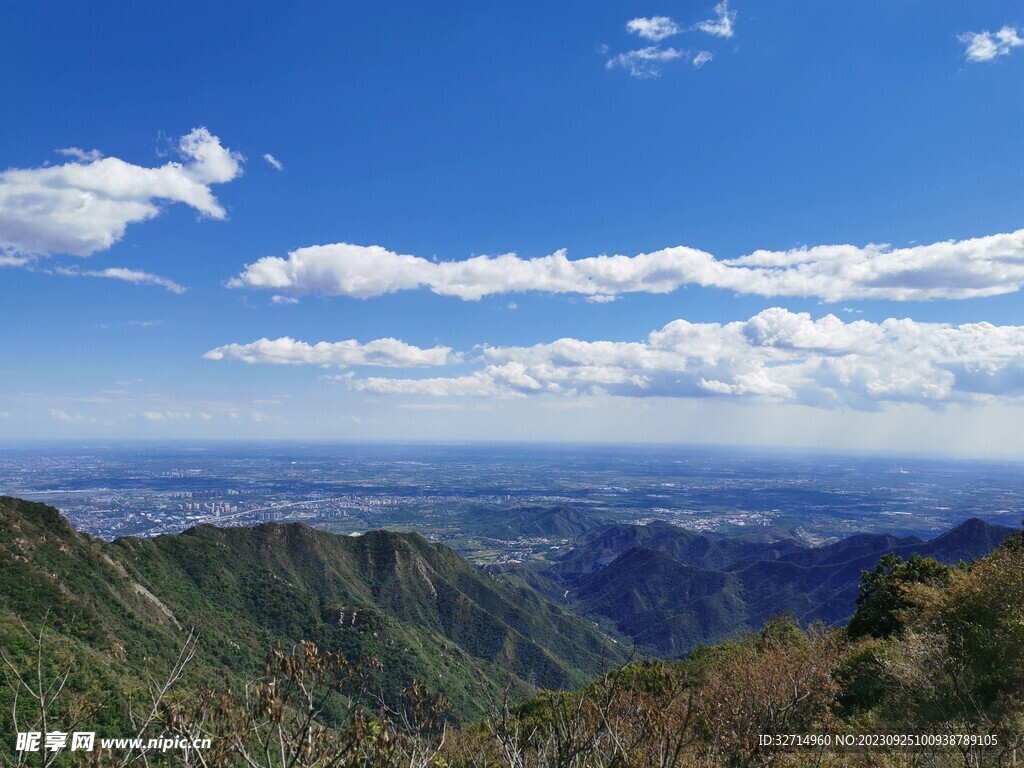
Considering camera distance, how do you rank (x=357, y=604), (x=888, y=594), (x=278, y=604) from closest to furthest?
(x=888, y=594) → (x=278, y=604) → (x=357, y=604)

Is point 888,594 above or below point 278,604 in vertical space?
above

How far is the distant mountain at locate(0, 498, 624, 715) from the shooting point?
5519 cm

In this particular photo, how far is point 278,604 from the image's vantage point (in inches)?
3610

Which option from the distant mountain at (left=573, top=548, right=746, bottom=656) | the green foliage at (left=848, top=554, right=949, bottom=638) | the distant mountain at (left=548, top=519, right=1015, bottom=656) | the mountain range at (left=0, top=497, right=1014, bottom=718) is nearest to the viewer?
the green foliage at (left=848, top=554, right=949, bottom=638)

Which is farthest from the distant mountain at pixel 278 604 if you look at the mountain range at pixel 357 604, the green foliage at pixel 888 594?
the green foliage at pixel 888 594

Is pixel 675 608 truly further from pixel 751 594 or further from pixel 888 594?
pixel 888 594

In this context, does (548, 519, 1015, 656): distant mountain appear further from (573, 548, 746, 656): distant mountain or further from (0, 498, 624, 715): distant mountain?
(0, 498, 624, 715): distant mountain

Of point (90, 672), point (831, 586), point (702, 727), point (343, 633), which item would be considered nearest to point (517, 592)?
point (343, 633)

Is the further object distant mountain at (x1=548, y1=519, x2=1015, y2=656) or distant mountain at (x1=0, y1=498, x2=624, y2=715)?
distant mountain at (x1=548, y1=519, x2=1015, y2=656)

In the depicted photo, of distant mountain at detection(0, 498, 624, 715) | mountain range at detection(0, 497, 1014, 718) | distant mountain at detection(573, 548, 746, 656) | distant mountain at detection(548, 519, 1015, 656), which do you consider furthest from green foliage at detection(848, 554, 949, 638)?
distant mountain at detection(548, 519, 1015, 656)

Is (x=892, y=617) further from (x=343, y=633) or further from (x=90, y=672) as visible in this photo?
(x=343, y=633)

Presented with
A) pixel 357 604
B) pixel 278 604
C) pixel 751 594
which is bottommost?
pixel 751 594

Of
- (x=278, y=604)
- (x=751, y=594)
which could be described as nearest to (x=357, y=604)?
(x=278, y=604)

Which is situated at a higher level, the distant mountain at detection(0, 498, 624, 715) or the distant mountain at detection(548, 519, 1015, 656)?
the distant mountain at detection(0, 498, 624, 715)
